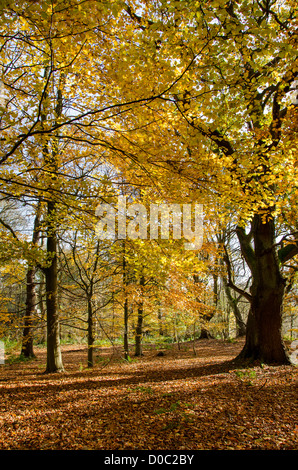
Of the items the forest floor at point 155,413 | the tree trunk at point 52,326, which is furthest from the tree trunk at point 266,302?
the tree trunk at point 52,326

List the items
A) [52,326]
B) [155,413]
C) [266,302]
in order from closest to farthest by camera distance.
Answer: [155,413]
[266,302]
[52,326]

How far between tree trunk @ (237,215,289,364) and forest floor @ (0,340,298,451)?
865 mm

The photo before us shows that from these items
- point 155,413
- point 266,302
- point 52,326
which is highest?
point 266,302

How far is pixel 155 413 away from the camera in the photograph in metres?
3.59

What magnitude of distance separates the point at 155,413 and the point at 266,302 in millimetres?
4186

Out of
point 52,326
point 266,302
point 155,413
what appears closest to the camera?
point 155,413

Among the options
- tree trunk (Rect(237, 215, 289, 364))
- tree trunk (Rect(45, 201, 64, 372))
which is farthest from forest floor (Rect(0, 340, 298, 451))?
tree trunk (Rect(45, 201, 64, 372))

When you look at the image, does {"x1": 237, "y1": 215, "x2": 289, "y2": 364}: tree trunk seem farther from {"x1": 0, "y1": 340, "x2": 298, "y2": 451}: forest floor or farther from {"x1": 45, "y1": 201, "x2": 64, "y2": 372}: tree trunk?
{"x1": 45, "y1": 201, "x2": 64, "y2": 372}: tree trunk

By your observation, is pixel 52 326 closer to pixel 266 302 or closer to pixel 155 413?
pixel 155 413

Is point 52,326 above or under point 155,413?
above

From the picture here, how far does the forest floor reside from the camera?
2854 millimetres

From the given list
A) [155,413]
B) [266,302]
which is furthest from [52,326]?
[266,302]

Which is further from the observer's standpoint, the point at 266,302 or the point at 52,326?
the point at 52,326
